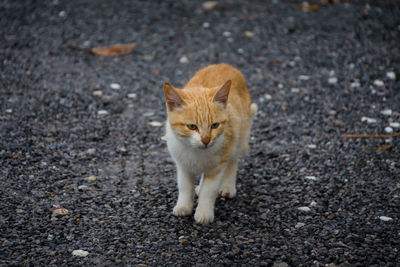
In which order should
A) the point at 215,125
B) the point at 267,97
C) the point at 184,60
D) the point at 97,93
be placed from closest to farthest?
1. the point at 215,125
2. the point at 97,93
3. the point at 267,97
4. the point at 184,60

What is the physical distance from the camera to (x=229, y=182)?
4637 millimetres

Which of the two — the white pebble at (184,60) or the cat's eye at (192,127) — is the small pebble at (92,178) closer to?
the cat's eye at (192,127)

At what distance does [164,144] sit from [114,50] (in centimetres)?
280

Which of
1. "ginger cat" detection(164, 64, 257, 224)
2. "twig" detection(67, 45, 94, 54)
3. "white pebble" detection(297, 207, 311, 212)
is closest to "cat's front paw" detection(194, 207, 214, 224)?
"ginger cat" detection(164, 64, 257, 224)

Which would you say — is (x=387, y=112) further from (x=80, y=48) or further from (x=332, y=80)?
(x=80, y=48)

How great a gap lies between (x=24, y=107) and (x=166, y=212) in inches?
108

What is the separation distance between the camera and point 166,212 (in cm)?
438

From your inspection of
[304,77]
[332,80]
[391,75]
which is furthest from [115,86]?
[391,75]

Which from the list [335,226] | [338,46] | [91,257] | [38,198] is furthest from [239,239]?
[338,46]

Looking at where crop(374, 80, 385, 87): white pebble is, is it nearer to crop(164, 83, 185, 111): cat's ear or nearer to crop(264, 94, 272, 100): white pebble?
crop(264, 94, 272, 100): white pebble

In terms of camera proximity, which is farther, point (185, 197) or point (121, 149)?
point (121, 149)

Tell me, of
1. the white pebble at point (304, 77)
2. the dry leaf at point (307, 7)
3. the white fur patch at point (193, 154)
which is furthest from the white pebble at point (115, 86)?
the dry leaf at point (307, 7)

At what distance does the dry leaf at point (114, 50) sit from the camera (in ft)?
25.2

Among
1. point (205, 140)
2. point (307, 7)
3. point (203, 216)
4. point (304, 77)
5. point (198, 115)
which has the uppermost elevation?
point (198, 115)
